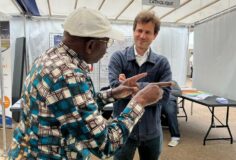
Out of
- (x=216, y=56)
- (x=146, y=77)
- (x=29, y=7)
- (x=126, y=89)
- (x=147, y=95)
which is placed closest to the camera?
(x=147, y=95)

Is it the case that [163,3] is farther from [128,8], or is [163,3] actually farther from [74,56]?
[74,56]

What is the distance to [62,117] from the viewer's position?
689 mm

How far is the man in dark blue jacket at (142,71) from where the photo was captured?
4.55 feet

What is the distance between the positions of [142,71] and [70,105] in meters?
0.77

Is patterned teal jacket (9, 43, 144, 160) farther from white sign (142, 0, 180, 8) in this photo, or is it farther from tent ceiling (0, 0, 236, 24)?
tent ceiling (0, 0, 236, 24)

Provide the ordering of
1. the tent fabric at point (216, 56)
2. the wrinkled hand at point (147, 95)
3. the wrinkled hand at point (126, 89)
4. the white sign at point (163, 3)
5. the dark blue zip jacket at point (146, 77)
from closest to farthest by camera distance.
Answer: the wrinkled hand at point (147, 95) → the wrinkled hand at point (126, 89) → the dark blue zip jacket at point (146, 77) → the white sign at point (163, 3) → the tent fabric at point (216, 56)

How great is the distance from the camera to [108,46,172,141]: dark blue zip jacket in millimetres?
1378

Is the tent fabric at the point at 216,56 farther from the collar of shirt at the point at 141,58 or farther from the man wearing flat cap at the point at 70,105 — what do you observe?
the man wearing flat cap at the point at 70,105

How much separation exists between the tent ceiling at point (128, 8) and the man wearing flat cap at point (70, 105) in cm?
277

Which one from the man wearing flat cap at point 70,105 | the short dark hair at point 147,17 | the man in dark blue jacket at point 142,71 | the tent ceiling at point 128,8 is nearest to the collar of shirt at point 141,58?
the man in dark blue jacket at point 142,71

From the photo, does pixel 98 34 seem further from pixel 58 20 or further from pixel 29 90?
pixel 58 20

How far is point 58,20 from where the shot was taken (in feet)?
13.6

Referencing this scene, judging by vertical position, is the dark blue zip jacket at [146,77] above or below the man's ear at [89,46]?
below

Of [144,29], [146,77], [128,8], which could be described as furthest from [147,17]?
[128,8]
